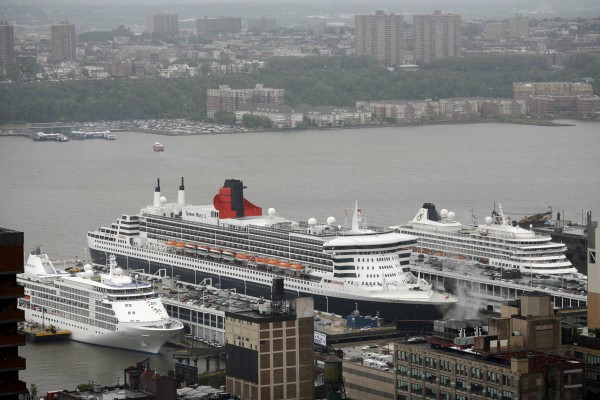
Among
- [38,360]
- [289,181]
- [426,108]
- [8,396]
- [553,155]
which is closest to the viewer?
[8,396]

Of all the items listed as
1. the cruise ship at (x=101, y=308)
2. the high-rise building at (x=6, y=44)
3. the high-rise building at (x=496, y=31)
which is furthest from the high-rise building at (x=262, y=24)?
the cruise ship at (x=101, y=308)

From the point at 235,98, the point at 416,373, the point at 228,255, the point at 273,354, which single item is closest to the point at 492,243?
the point at 228,255

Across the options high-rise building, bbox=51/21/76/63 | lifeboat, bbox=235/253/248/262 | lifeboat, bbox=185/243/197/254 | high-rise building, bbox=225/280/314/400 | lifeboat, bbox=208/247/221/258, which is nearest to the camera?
high-rise building, bbox=225/280/314/400

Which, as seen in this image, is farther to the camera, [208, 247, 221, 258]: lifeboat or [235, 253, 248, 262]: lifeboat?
[208, 247, 221, 258]: lifeboat

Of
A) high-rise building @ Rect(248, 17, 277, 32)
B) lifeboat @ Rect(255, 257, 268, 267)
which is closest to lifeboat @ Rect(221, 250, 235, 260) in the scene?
lifeboat @ Rect(255, 257, 268, 267)

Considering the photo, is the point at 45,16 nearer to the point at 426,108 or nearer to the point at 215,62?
the point at 215,62

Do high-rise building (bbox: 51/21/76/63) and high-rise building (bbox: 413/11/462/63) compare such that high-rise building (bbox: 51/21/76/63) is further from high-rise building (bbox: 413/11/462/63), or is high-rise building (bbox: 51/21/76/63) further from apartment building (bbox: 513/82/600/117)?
apartment building (bbox: 513/82/600/117)

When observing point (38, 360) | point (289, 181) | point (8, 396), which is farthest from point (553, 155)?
point (8, 396)
